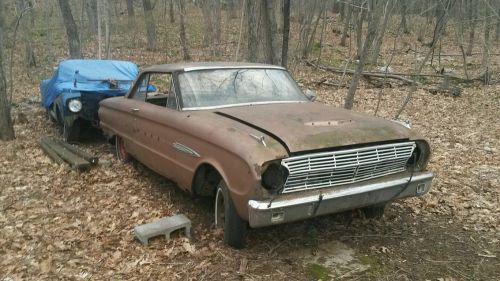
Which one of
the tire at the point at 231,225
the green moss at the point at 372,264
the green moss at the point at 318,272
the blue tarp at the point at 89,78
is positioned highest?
the blue tarp at the point at 89,78

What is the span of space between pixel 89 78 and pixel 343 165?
19.8ft

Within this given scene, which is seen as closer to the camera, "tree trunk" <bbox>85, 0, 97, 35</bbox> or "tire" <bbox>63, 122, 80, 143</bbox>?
"tire" <bbox>63, 122, 80, 143</bbox>

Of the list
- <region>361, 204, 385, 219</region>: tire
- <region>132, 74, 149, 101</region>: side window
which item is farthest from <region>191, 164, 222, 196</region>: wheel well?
<region>132, 74, 149, 101</region>: side window

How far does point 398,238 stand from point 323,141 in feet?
4.62

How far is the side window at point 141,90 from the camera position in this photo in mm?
6059

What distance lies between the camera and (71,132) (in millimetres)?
7781

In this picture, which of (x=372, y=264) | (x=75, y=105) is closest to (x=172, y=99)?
(x=372, y=264)

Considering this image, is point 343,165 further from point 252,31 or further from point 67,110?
point 252,31

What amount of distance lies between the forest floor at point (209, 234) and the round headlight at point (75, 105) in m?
0.91

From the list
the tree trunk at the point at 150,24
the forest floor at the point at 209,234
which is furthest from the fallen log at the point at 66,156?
the tree trunk at the point at 150,24

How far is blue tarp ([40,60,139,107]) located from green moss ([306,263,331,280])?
210 inches

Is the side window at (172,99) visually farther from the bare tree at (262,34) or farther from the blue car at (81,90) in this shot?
the bare tree at (262,34)

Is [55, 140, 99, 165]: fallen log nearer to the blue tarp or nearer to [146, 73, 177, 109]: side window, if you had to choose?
the blue tarp

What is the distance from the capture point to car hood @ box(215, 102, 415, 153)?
3.69 meters
